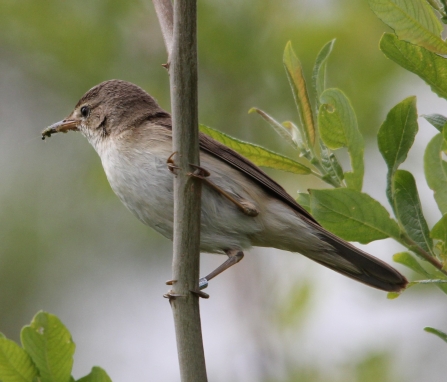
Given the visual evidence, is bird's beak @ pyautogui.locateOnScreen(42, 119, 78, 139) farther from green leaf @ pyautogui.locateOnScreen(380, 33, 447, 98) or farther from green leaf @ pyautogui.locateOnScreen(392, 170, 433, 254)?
green leaf @ pyautogui.locateOnScreen(380, 33, 447, 98)

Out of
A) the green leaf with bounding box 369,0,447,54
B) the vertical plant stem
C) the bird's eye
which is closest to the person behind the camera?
the green leaf with bounding box 369,0,447,54

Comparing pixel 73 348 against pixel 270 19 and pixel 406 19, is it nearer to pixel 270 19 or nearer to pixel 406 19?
pixel 406 19

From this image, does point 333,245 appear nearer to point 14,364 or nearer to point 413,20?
point 413,20

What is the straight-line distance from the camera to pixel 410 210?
6.69ft

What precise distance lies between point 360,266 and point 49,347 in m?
2.12

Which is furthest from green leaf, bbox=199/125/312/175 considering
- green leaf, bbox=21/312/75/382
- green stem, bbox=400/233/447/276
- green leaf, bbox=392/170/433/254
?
green leaf, bbox=21/312/75/382

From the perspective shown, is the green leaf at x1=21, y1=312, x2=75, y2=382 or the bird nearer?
the green leaf at x1=21, y1=312, x2=75, y2=382

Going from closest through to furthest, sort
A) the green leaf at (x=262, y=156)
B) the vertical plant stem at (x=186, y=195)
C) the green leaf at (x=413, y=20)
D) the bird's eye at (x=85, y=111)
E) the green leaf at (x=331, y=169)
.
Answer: the green leaf at (x=413, y=20) → the vertical plant stem at (x=186, y=195) → the green leaf at (x=331, y=169) → the green leaf at (x=262, y=156) → the bird's eye at (x=85, y=111)

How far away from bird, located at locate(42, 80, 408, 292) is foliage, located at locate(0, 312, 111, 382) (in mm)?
1401

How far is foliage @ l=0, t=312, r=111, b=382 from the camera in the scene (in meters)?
1.79

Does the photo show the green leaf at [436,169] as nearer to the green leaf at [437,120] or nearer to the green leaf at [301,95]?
the green leaf at [437,120]

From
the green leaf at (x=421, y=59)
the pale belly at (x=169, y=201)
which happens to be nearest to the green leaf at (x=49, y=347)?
the green leaf at (x=421, y=59)

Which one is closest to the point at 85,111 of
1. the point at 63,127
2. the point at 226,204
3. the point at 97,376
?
the point at 63,127

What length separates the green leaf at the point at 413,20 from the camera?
5.72ft
